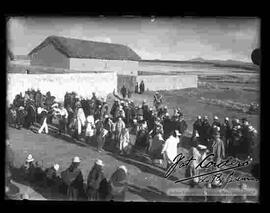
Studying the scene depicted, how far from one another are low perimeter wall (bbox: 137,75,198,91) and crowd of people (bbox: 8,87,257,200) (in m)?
0.08

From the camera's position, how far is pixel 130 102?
3.36 m

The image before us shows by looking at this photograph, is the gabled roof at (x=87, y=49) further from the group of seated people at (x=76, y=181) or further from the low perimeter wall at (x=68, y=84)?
the group of seated people at (x=76, y=181)

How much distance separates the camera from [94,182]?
10.7 feet

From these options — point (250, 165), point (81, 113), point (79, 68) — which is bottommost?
point (250, 165)

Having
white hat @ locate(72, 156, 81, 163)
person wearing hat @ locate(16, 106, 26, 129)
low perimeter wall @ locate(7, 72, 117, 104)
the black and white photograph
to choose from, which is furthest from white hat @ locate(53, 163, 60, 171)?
low perimeter wall @ locate(7, 72, 117, 104)

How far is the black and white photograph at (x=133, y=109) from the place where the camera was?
10.6 feet

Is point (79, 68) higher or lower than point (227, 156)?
higher

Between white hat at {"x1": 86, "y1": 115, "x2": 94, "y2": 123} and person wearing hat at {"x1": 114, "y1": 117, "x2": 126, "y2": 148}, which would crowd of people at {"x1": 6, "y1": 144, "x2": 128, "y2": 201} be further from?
white hat at {"x1": 86, "y1": 115, "x2": 94, "y2": 123}

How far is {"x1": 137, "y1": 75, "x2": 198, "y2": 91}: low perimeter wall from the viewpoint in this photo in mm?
3338

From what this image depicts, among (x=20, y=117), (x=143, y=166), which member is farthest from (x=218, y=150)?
(x=20, y=117)

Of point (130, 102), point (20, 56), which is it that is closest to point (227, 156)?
point (130, 102)
